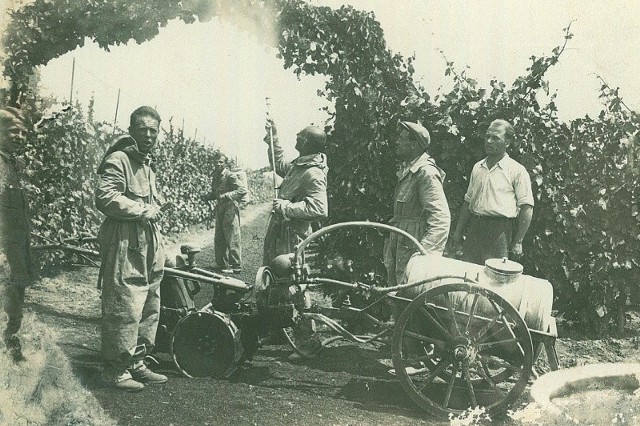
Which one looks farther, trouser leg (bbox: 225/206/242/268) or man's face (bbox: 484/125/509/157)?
trouser leg (bbox: 225/206/242/268)

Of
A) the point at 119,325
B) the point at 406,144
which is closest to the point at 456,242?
the point at 406,144

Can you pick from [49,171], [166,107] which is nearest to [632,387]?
[166,107]

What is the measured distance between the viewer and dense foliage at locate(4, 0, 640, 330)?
597cm

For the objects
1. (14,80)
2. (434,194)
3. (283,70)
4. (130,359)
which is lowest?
(130,359)

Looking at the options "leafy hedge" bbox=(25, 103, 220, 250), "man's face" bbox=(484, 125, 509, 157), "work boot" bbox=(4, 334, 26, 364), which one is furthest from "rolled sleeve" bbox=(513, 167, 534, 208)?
"leafy hedge" bbox=(25, 103, 220, 250)

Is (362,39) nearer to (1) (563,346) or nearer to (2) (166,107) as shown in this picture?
(2) (166,107)

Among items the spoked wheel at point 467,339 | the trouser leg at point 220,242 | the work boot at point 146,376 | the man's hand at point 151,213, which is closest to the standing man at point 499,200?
the spoked wheel at point 467,339

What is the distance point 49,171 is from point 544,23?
19.1 feet

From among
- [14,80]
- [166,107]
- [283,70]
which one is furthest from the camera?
[166,107]

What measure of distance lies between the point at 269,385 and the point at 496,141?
9.45 feet

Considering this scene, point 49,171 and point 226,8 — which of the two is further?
point 49,171

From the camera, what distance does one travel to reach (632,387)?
3965 mm

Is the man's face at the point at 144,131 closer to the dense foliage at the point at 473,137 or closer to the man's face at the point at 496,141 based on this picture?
the dense foliage at the point at 473,137

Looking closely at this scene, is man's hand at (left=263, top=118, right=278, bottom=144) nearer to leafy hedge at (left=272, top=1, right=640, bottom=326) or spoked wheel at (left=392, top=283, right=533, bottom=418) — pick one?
leafy hedge at (left=272, top=1, right=640, bottom=326)
